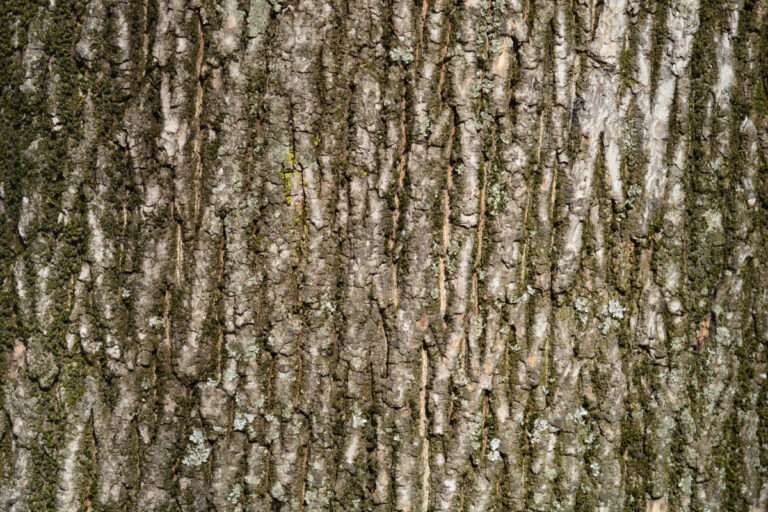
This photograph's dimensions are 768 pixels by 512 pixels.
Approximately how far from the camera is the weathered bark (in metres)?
1.54

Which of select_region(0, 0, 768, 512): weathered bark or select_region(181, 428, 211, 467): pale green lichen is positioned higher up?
select_region(0, 0, 768, 512): weathered bark

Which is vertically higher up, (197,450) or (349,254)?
(349,254)

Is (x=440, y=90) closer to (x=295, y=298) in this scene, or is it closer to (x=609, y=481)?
(x=295, y=298)

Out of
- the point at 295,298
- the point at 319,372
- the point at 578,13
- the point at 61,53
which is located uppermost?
the point at 578,13

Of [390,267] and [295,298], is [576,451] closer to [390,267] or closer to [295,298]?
[390,267]

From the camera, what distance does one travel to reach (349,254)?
1549 mm

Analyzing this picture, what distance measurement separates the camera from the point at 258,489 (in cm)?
157

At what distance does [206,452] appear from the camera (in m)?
1.57

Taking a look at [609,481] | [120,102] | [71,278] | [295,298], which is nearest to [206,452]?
[295,298]

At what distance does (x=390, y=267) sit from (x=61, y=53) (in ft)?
3.68

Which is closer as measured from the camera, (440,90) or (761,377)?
(440,90)

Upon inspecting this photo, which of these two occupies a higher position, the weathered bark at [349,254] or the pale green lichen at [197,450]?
the weathered bark at [349,254]

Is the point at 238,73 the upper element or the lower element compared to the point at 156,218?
upper

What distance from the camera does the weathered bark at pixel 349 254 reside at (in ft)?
5.05
